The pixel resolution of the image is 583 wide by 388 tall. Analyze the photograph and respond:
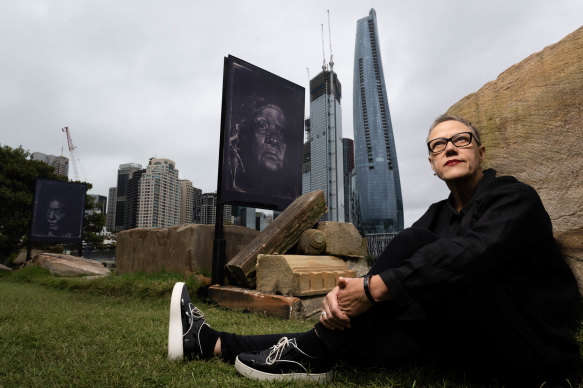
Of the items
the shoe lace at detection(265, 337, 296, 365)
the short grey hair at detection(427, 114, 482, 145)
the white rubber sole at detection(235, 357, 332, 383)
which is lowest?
the white rubber sole at detection(235, 357, 332, 383)

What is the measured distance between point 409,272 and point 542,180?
1037mm

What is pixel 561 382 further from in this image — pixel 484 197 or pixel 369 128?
pixel 369 128

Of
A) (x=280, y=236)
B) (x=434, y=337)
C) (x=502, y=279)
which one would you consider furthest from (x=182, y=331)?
(x=280, y=236)

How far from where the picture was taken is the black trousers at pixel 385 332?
49.3 inches

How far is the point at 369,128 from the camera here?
93875 mm

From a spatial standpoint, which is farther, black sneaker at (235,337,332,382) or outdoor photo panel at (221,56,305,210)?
outdoor photo panel at (221,56,305,210)

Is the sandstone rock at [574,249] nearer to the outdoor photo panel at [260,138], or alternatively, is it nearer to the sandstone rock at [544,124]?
the sandstone rock at [544,124]

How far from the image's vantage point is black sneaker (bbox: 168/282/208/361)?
163cm

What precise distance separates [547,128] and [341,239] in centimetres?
272

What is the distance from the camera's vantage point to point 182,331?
5.43 feet

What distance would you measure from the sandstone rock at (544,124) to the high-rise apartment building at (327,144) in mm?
89929

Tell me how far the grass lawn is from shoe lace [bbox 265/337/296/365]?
0.10m

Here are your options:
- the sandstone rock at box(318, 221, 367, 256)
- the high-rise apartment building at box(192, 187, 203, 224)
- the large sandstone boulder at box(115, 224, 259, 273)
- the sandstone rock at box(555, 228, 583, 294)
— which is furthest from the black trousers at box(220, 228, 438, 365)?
the high-rise apartment building at box(192, 187, 203, 224)

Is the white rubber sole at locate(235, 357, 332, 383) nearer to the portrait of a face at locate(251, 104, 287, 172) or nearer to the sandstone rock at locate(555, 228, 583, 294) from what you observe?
the sandstone rock at locate(555, 228, 583, 294)
